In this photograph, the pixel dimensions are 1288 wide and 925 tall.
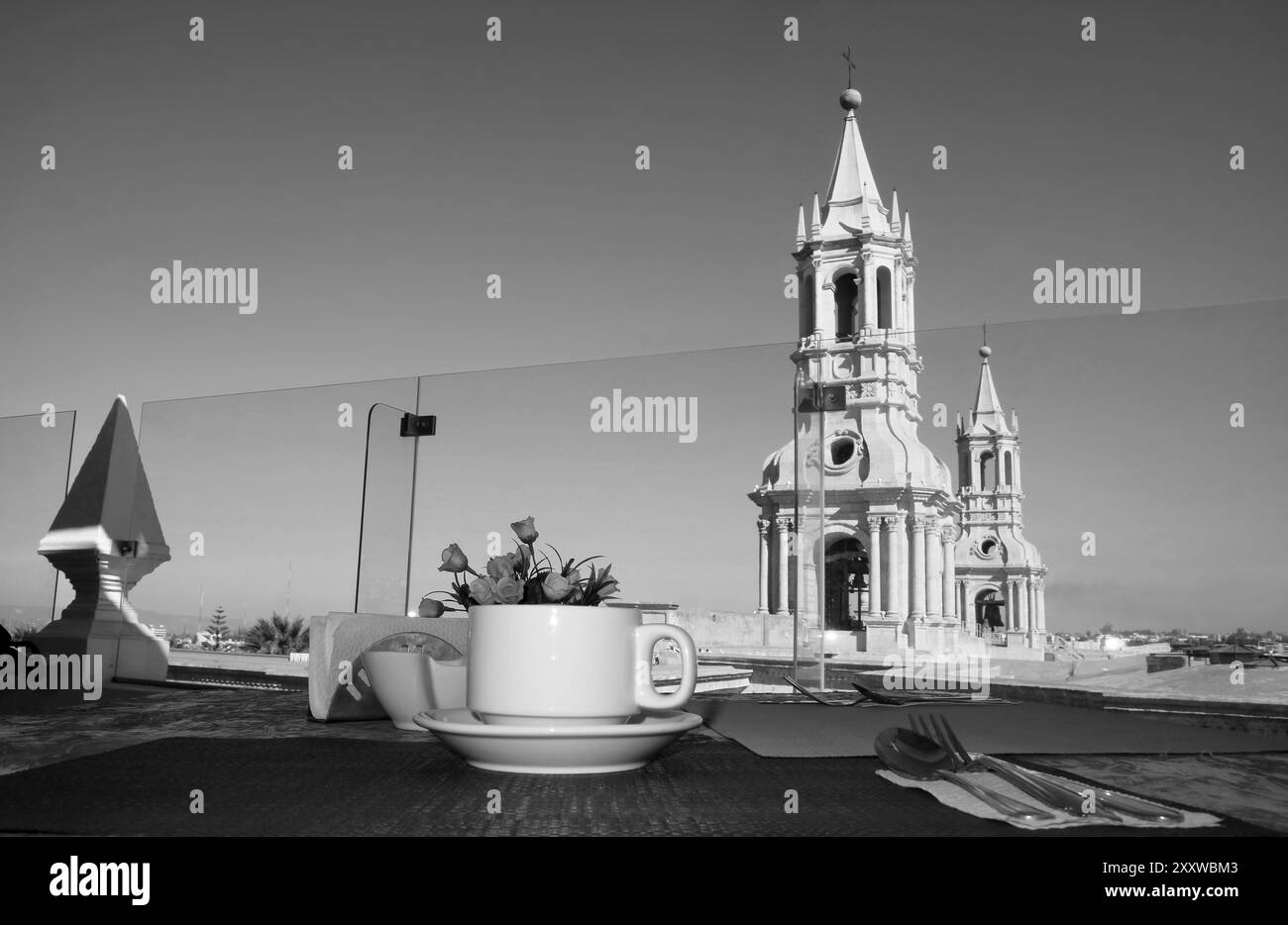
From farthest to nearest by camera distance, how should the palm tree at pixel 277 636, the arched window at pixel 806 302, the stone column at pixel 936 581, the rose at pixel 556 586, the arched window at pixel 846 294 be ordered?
the arched window at pixel 846 294 → the arched window at pixel 806 302 → the stone column at pixel 936 581 → the palm tree at pixel 277 636 → the rose at pixel 556 586

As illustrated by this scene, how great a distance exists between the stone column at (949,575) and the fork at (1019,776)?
10.2 ft

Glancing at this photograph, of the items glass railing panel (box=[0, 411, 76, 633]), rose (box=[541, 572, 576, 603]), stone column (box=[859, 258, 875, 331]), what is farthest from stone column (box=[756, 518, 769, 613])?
stone column (box=[859, 258, 875, 331])

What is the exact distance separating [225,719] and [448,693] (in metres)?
0.46

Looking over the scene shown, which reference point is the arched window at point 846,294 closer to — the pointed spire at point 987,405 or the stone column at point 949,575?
the stone column at point 949,575

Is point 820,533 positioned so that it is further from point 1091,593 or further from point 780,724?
point 780,724

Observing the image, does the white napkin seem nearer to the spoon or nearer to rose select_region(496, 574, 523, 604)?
the spoon

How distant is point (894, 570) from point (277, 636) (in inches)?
201

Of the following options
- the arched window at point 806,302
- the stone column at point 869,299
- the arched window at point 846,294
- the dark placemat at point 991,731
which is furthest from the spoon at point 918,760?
the arched window at point 846,294

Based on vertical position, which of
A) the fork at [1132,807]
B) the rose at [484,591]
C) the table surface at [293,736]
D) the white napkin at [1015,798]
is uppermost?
the rose at [484,591]

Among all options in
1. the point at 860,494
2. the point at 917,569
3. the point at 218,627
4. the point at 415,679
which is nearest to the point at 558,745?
the point at 415,679

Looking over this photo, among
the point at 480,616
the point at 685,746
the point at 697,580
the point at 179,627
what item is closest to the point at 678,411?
the point at 697,580

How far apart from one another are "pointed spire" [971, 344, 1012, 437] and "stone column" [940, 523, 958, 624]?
181 cm

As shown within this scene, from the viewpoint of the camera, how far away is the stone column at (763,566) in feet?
10.4

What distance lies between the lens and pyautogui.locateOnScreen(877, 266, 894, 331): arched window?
26.6 metres
